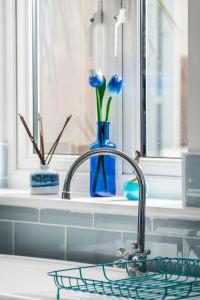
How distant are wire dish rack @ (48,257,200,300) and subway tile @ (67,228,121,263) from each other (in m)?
0.13

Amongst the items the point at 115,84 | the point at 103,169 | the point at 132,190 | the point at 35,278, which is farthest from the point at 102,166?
the point at 35,278

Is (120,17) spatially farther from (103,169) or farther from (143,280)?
(143,280)

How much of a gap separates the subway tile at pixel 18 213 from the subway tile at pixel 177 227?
1.59 feet

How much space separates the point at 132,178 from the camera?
9.43ft

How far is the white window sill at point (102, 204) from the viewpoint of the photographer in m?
2.47

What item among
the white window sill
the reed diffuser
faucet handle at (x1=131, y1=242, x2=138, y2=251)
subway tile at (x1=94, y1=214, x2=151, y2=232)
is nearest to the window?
the reed diffuser

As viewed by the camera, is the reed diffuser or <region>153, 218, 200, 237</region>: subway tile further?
the reed diffuser

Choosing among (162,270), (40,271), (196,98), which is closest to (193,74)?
(196,98)

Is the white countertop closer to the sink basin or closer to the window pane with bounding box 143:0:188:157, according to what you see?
the sink basin

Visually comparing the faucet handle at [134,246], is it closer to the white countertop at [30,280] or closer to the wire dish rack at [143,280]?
the wire dish rack at [143,280]

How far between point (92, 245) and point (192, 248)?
374 millimetres

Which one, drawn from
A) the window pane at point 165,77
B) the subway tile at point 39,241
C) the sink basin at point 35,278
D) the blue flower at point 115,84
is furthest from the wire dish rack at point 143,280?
the blue flower at point 115,84

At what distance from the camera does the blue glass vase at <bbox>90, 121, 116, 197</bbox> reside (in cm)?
280

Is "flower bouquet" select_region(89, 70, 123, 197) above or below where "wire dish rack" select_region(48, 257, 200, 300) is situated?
above
